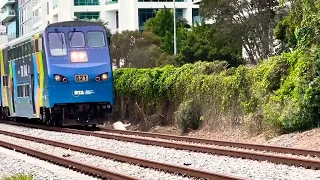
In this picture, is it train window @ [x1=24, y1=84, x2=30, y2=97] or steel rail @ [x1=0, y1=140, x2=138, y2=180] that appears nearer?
steel rail @ [x1=0, y1=140, x2=138, y2=180]

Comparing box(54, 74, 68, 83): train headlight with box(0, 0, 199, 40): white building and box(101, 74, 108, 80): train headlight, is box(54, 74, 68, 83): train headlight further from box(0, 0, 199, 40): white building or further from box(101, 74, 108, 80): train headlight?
box(0, 0, 199, 40): white building

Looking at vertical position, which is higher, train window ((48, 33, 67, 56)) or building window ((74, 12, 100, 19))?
building window ((74, 12, 100, 19))

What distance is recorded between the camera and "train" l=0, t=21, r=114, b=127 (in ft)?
87.7

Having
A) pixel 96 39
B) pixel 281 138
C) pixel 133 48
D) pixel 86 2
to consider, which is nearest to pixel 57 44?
pixel 96 39

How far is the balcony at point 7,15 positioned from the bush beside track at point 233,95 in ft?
340

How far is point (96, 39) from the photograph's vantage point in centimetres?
2783

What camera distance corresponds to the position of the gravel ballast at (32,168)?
46.5ft

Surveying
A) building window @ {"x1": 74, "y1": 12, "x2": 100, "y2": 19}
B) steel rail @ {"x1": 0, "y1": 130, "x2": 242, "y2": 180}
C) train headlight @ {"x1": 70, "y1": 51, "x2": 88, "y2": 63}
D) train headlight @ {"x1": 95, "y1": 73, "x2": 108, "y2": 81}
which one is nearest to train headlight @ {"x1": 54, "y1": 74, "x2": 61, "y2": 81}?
train headlight @ {"x1": 70, "y1": 51, "x2": 88, "y2": 63}

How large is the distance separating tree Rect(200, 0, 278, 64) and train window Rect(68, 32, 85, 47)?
77.2ft

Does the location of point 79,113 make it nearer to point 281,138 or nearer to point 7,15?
point 281,138

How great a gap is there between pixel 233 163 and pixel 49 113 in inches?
578

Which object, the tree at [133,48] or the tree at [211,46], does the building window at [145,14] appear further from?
the tree at [211,46]

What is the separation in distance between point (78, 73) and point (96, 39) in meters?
1.72

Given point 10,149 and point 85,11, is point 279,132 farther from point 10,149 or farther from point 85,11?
point 85,11
